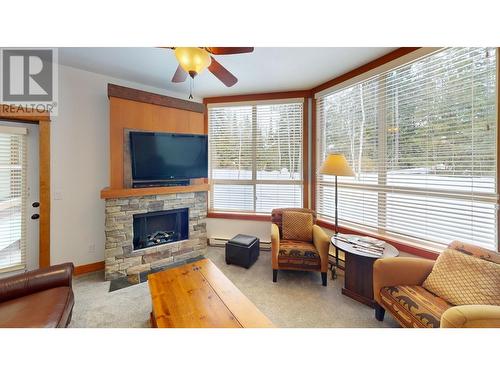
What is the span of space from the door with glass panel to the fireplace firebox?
1.16m

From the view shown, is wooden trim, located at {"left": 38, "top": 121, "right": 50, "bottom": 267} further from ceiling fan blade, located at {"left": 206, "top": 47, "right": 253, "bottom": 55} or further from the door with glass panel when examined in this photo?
ceiling fan blade, located at {"left": 206, "top": 47, "right": 253, "bottom": 55}

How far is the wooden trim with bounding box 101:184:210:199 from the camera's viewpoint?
7.75ft

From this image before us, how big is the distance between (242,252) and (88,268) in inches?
85.1

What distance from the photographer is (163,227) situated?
9.65 ft

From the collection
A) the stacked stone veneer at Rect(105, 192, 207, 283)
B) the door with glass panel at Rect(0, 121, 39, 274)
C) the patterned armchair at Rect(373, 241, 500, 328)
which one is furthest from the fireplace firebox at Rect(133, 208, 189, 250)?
the patterned armchair at Rect(373, 241, 500, 328)

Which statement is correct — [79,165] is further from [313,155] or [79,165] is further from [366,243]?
[366,243]

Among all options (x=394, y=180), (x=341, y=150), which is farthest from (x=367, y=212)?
(x=341, y=150)

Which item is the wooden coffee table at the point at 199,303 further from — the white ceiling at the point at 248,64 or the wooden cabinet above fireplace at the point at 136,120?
the white ceiling at the point at 248,64

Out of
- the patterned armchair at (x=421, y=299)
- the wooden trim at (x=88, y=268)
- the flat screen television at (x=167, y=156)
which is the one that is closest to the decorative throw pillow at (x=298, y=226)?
the patterned armchair at (x=421, y=299)

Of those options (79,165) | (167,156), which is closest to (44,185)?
(79,165)

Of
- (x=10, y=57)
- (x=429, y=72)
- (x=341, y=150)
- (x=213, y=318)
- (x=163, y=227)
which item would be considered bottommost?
(x=213, y=318)
